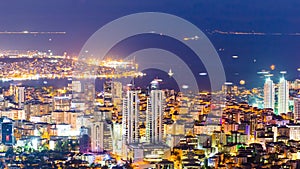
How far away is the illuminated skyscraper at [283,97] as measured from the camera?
8195 millimetres

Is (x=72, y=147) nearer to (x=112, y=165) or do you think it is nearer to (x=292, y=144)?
(x=112, y=165)

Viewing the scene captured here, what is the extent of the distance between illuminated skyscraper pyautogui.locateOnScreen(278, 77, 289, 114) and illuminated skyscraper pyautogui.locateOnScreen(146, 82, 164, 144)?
1399 mm

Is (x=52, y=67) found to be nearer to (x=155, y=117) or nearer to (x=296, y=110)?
(x=296, y=110)

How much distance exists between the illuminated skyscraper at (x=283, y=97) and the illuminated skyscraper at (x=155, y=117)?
4.59ft

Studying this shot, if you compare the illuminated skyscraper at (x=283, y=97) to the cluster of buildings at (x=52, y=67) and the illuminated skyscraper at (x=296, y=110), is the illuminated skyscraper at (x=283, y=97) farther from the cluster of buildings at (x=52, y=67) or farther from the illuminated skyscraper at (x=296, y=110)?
the cluster of buildings at (x=52, y=67)

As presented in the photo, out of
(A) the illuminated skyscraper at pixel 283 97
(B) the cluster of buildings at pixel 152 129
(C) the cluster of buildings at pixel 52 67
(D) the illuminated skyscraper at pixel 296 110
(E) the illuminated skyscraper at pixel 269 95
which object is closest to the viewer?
(B) the cluster of buildings at pixel 152 129

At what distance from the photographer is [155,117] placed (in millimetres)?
6785

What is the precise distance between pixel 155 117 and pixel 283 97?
2.39 m

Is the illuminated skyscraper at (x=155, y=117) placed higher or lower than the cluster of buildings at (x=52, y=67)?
lower

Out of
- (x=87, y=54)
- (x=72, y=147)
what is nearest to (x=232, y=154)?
(x=72, y=147)

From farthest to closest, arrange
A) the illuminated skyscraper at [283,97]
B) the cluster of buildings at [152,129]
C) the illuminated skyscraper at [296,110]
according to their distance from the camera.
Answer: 1. the illuminated skyscraper at [283,97]
2. the illuminated skyscraper at [296,110]
3. the cluster of buildings at [152,129]

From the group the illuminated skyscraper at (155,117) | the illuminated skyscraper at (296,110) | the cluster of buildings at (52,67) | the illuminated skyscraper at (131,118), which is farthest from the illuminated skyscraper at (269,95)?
the illuminated skyscraper at (131,118)

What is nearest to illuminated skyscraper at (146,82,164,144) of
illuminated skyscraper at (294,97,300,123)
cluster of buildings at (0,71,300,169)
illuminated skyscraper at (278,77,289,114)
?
cluster of buildings at (0,71,300,169)

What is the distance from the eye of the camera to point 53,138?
674 cm
